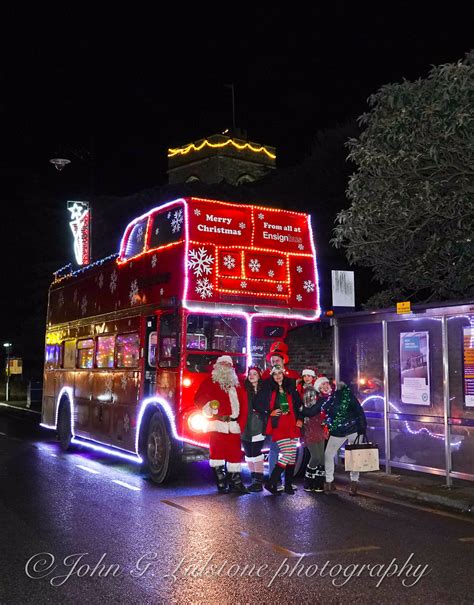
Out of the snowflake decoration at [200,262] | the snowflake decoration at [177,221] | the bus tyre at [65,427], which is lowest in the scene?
the bus tyre at [65,427]

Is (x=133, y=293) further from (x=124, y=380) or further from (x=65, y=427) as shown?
(x=65, y=427)

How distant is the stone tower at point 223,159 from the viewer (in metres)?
83.9

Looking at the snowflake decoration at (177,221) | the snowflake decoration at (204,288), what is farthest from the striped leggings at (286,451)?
the snowflake decoration at (177,221)

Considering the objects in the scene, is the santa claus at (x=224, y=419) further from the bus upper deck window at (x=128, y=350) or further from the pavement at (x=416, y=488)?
the bus upper deck window at (x=128, y=350)

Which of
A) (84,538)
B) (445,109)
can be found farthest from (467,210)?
(84,538)

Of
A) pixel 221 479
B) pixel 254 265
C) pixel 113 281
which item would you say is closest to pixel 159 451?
pixel 221 479

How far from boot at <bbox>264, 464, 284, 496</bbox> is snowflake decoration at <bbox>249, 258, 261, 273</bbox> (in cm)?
314

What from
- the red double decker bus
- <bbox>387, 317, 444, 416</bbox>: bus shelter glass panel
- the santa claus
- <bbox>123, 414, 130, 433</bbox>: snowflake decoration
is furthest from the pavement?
<bbox>123, 414, 130, 433</bbox>: snowflake decoration

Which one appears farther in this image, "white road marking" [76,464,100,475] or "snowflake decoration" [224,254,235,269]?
"white road marking" [76,464,100,475]

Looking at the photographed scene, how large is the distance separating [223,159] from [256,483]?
76.9m

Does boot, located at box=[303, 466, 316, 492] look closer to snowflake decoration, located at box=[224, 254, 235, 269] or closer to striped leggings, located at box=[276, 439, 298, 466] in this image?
striped leggings, located at box=[276, 439, 298, 466]

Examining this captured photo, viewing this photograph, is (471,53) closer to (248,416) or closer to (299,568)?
(248,416)

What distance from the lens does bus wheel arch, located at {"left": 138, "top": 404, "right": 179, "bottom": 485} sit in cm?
1026

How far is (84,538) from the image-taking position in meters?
7.02
